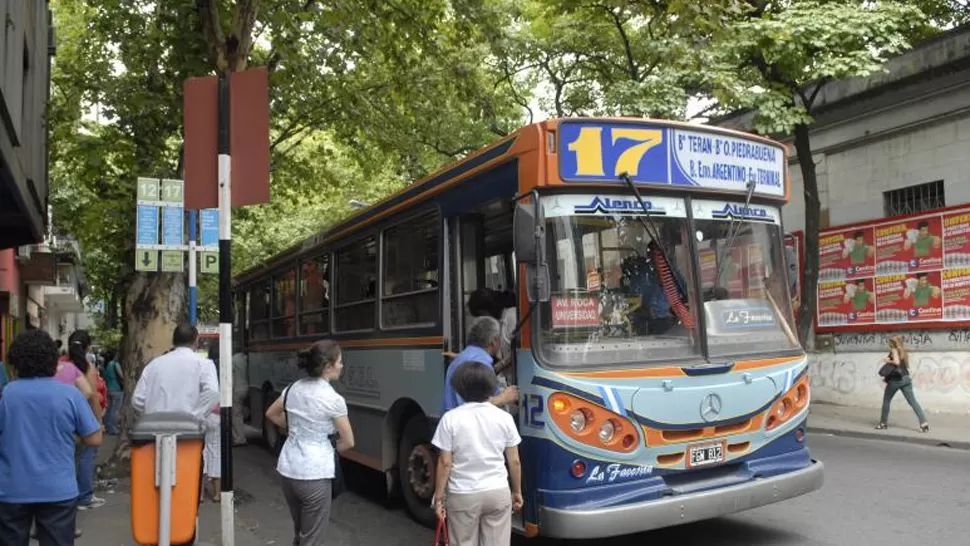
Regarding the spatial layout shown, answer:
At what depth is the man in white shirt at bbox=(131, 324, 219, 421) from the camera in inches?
247

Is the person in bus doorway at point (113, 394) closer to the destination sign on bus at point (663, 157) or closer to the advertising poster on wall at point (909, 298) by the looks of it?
the destination sign on bus at point (663, 157)

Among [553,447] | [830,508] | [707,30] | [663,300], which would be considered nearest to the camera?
[553,447]

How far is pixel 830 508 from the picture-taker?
24.0 feet

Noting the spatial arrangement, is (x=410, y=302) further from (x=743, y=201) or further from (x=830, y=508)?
(x=830, y=508)

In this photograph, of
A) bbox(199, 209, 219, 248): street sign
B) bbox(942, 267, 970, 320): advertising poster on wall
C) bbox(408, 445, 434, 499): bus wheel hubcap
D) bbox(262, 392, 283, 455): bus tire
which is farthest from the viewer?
bbox(942, 267, 970, 320): advertising poster on wall

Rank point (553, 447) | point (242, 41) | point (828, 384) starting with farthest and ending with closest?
point (828, 384), point (242, 41), point (553, 447)

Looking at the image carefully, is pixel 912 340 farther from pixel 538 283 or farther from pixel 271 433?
pixel 538 283

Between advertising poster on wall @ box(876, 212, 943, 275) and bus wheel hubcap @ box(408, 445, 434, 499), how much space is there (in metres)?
11.4

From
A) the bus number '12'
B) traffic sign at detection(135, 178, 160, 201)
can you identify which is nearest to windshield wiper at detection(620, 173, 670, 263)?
the bus number '12'

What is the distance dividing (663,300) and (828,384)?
12619 millimetres

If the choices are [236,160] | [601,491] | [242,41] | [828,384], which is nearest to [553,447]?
[601,491]

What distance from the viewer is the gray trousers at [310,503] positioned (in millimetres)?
4805

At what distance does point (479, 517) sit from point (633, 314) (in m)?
1.97

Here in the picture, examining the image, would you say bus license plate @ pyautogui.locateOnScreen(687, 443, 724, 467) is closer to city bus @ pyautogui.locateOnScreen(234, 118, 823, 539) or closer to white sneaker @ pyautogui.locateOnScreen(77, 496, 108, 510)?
city bus @ pyautogui.locateOnScreen(234, 118, 823, 539)
